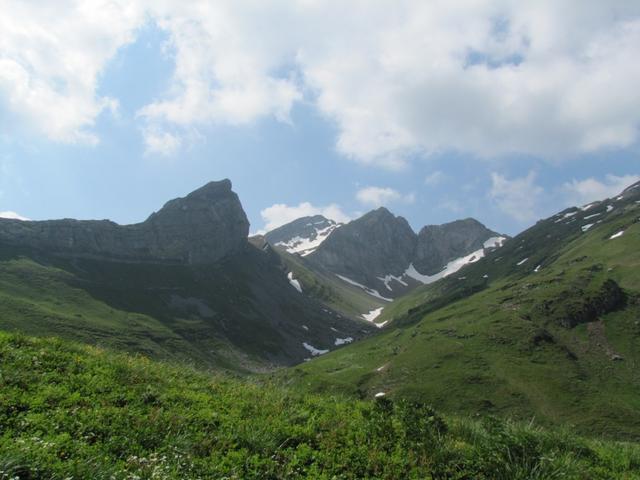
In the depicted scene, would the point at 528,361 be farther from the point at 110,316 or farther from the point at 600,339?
the point at 110,316

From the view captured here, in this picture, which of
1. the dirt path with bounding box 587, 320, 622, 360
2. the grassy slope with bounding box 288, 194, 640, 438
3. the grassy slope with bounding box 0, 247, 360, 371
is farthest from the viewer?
the grassy slope with bounding box 0, 247, 360, 371

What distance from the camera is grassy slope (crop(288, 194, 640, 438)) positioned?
74688 millimetres

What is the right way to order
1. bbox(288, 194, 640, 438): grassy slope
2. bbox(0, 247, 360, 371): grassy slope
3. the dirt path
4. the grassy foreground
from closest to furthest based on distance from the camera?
the grassy foreground → bbox(288, 194, 640, 438): grassy slope → the dirt path → bbox(0, 247, 360, 371): grassy slope

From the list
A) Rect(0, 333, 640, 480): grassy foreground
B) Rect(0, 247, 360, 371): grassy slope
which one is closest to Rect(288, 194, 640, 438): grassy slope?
Rect(0, 333, 640, 480): grassy foreground

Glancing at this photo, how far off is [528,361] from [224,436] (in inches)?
3668

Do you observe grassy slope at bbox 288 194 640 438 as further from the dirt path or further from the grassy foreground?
the grassy foreground

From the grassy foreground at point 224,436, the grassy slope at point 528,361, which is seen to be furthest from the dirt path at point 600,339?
the grassy foreground at point 224,436

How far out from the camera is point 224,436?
38.3 feet

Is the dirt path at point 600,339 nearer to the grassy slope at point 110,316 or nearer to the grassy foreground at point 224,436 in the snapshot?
the grassy foreground at point 224,436

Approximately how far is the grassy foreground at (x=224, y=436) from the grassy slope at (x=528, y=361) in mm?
37409

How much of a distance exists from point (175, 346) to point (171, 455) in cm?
15810

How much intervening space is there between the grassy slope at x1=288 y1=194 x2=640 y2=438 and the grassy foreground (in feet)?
123

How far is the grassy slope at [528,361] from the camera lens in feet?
245

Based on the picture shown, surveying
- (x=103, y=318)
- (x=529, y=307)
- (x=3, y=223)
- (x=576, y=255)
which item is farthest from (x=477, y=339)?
(x=3, y=223)
